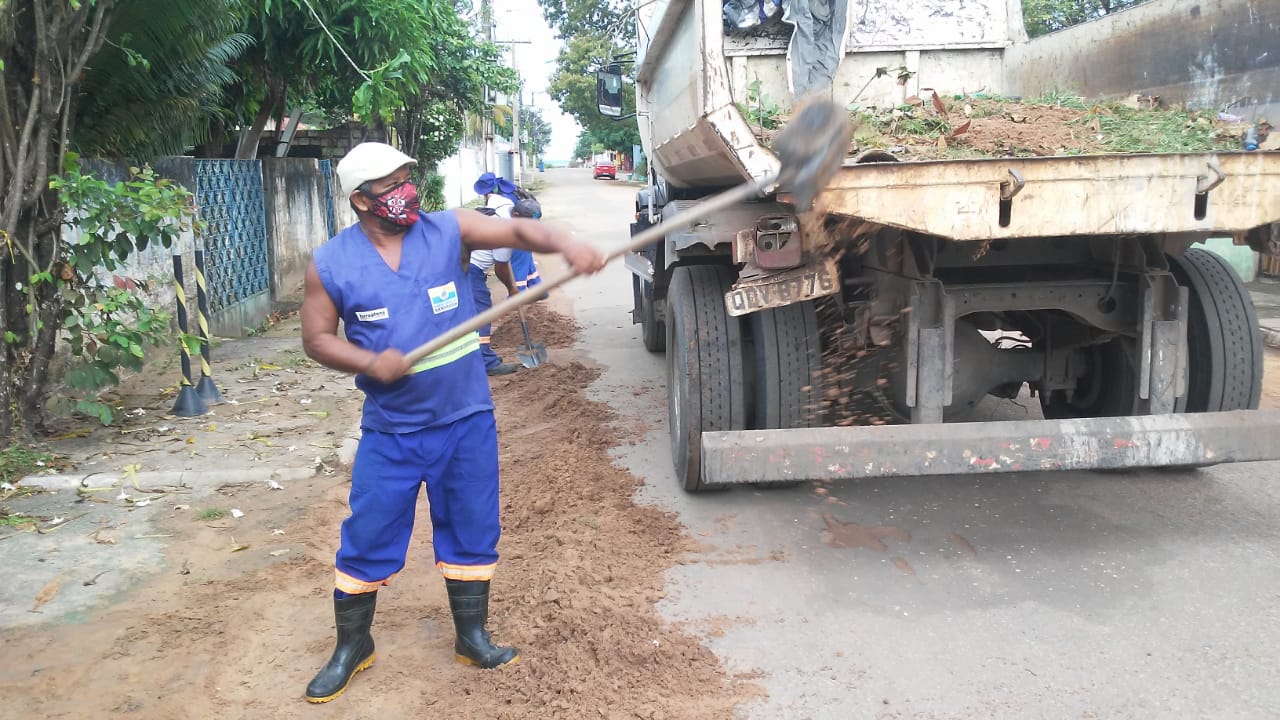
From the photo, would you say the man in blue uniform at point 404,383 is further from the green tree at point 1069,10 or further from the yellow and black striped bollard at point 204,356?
the green tree at point 1069,10

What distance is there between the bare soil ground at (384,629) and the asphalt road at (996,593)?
0.77 feet

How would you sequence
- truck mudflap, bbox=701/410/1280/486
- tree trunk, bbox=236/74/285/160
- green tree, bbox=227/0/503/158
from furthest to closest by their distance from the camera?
tree trunk, bbox=236/74/285/160
green tree, bbox=227/0/503/158
truck mudflap, bbox=701/410/1280/486

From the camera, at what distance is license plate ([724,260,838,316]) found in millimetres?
3916

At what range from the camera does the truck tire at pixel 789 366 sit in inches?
170

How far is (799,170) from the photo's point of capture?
317 centimetres

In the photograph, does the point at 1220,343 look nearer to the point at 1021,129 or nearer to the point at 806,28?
the point at 1021,129

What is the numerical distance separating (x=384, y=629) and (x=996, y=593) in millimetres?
2263

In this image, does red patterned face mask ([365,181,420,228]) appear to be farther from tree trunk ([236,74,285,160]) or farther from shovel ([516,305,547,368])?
tree trunk ([236,74,285,160])

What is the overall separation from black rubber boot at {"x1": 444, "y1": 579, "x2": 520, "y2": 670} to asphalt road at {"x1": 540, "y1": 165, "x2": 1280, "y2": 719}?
67 centimetres

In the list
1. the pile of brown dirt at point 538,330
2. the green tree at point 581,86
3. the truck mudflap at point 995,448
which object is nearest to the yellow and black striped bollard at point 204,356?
the pile of brown dirt at point 538,330

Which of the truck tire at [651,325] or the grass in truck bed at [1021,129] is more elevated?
the grass in truck bed at [1021,129]

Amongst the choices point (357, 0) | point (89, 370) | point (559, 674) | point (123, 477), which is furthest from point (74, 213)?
point (559, 674)

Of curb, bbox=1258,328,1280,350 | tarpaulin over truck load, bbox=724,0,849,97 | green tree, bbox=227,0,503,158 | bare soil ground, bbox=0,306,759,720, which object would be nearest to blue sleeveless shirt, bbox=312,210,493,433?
bare soil ground, bbox=0,306,759,720

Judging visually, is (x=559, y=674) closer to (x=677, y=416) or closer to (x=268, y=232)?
(x=677, y=416)
